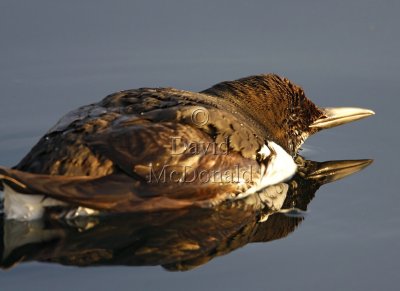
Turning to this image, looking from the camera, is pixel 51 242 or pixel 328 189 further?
pixel 328 189

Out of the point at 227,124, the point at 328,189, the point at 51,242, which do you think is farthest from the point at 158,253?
the point at 328,189

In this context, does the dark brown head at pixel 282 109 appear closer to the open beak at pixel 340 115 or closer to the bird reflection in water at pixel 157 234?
the open beak at pixel 340 115

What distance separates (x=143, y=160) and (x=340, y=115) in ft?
9.76

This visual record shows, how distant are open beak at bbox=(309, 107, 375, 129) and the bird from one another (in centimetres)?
121

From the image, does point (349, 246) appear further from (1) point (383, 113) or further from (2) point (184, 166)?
(1) point (383, 113)

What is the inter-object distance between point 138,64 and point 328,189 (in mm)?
3305

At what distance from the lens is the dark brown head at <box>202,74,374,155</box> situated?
35.2 ft

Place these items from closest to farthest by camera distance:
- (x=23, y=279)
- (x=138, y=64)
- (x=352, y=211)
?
(x=23, y=279) → (x=352, y=211) → (x=138, y=64)

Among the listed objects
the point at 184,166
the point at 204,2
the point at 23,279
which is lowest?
the point at 23,279

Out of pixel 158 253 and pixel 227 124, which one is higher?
pixel 227 124

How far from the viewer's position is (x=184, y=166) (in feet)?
29.8

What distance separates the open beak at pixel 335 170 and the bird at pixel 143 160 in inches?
16.6

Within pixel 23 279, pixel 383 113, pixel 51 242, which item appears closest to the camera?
pixel 23 279

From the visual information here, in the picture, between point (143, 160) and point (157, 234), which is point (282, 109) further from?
point (157, 234)
